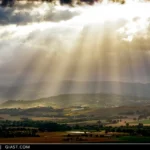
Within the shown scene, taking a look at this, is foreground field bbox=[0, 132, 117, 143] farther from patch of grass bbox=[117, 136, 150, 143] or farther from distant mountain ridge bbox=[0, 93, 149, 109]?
distant mountain ridge bbox=[0, 93, 149, 109]

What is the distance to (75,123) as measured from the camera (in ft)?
45.5

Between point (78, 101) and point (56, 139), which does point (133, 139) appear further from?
point (56, 139)

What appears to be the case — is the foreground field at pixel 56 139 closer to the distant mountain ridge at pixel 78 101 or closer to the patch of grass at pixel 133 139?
the patch of grass at pixel 133 139

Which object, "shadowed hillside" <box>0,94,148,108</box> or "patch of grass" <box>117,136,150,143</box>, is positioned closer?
"patch of grass" <box>117,136,150,143</box>

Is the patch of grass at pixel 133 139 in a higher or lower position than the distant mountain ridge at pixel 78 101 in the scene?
lower

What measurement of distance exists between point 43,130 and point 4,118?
133 cm

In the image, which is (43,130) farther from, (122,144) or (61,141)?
(122,144)

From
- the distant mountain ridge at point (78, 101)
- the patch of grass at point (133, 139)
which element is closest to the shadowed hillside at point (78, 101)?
the distant mountain ridge at point (78, 101)

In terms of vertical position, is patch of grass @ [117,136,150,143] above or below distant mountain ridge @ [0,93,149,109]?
below

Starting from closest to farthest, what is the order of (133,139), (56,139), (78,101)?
(133,139) < (56,139) < (78,101)

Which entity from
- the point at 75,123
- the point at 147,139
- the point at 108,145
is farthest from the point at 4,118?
the point at 147,139

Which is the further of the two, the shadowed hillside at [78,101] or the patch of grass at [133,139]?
the shadowed hillside at [78,101]

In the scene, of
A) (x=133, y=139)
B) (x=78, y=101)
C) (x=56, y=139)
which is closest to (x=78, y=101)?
(x=78, y=101)

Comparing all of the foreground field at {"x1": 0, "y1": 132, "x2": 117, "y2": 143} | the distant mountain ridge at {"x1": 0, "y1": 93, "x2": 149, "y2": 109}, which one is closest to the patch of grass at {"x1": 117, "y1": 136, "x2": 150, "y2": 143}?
the foreground field at {"x1": 0, "y1": 132, "x2": 117, "y2": 143}
